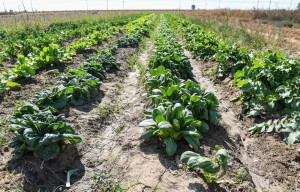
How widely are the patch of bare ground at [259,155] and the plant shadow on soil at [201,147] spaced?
0.02 metres

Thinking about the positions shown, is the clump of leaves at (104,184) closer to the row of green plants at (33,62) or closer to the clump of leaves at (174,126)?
the clump of leaves at (174,126)

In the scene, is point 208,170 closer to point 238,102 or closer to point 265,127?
point 265,127

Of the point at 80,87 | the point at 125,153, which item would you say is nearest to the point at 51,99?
the point at 80,87

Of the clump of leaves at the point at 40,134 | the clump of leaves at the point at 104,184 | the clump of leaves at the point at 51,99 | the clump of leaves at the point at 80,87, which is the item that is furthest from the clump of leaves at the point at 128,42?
the clump of leaves at the point at 104,184

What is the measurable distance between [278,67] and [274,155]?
1.82m

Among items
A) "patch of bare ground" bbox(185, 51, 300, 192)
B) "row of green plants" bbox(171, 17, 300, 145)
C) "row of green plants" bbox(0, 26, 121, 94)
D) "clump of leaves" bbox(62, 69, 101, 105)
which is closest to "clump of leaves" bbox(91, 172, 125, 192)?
"patch of bare ground" bbox(185, 51, 300, 192)

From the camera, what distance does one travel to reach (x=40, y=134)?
3293 millimetres

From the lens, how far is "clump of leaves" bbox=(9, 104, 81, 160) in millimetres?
3168

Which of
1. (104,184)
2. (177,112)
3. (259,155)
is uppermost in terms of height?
(177,112)

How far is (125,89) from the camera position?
21.2 ft

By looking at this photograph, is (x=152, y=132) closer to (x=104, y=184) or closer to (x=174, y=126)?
(x=174, y=126)

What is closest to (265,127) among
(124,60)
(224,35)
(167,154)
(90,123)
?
(167,154)

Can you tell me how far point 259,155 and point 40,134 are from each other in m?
3.11

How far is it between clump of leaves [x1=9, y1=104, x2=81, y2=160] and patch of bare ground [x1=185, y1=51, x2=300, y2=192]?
217cm
